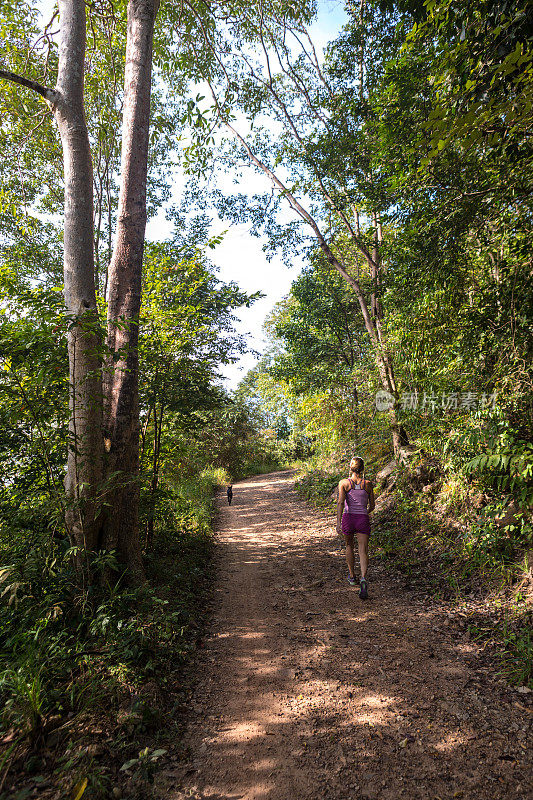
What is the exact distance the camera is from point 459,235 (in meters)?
4.96

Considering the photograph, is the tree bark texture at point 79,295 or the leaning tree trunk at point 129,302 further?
the leaning tree trunk at point 129,302

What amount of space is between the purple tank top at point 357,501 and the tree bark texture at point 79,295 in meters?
3.20

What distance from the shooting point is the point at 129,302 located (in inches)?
184

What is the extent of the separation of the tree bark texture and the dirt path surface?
207cm

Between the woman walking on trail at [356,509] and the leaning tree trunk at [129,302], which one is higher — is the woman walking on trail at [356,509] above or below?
below

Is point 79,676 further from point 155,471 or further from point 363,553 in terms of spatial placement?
point 363,553

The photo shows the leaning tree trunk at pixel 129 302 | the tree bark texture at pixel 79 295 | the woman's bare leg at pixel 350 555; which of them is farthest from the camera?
the woman's bare leg at pixel 350 555

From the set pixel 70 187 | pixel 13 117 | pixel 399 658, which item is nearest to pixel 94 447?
pixel 70 187

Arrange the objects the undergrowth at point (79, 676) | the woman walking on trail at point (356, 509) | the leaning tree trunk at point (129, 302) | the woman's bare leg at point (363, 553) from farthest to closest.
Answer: the woman walking on trail at point (356, 509), the woman's bare leg at point (363, 553), the leaning tree trunk at point (129, 302), the undergrowth at point (79, 676)

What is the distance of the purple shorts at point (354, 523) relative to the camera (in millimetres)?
5105

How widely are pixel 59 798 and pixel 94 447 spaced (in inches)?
109

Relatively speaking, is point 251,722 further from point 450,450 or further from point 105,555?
point 450,450

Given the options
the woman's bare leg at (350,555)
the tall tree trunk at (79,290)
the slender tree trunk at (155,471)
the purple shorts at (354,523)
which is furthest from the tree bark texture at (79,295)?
the woman's bare leg at (350,555)

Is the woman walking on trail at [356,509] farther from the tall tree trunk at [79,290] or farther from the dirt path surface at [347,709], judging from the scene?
the tall tree trunk at [79,290]
